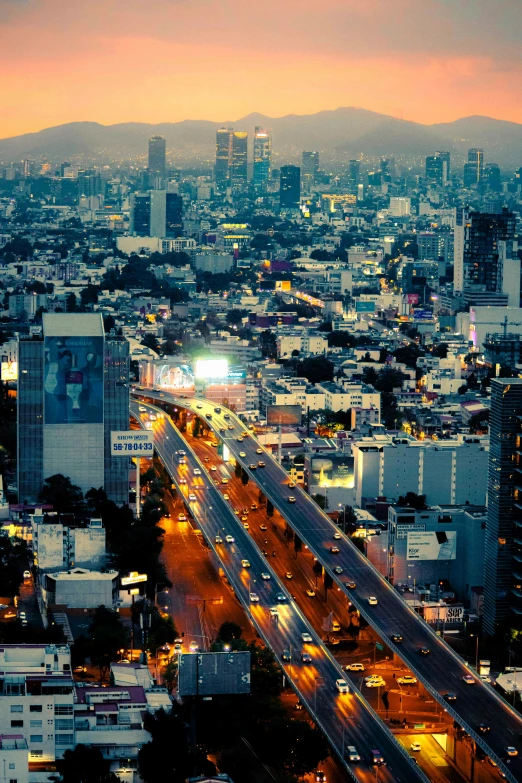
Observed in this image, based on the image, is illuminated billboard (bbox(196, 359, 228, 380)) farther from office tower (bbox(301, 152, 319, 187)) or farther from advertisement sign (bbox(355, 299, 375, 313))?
office tower (bbox(301, 152, 319, 187))

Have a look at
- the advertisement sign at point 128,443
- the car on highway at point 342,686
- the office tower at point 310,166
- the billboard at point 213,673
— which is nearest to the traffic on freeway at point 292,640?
the car on highway at point 342,686

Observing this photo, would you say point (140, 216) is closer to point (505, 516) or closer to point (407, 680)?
point (505, 516)

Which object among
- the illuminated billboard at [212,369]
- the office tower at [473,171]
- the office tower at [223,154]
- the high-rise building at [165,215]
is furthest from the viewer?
the office tower at [223,154]

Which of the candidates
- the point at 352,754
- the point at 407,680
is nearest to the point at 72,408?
the point at 407,680

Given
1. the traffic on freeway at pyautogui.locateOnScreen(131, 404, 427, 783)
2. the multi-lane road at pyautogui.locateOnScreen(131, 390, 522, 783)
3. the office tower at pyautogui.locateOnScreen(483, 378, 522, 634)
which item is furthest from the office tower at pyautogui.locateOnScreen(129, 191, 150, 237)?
the office tower at pyautogui.locateOnScreen(483, 378, 522, 634)

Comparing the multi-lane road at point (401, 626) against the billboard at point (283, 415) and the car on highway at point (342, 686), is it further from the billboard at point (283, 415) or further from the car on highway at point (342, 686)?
the billboard at point (283, 415)

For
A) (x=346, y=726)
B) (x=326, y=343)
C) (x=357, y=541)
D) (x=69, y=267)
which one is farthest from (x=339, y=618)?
(x=69, y=267)
